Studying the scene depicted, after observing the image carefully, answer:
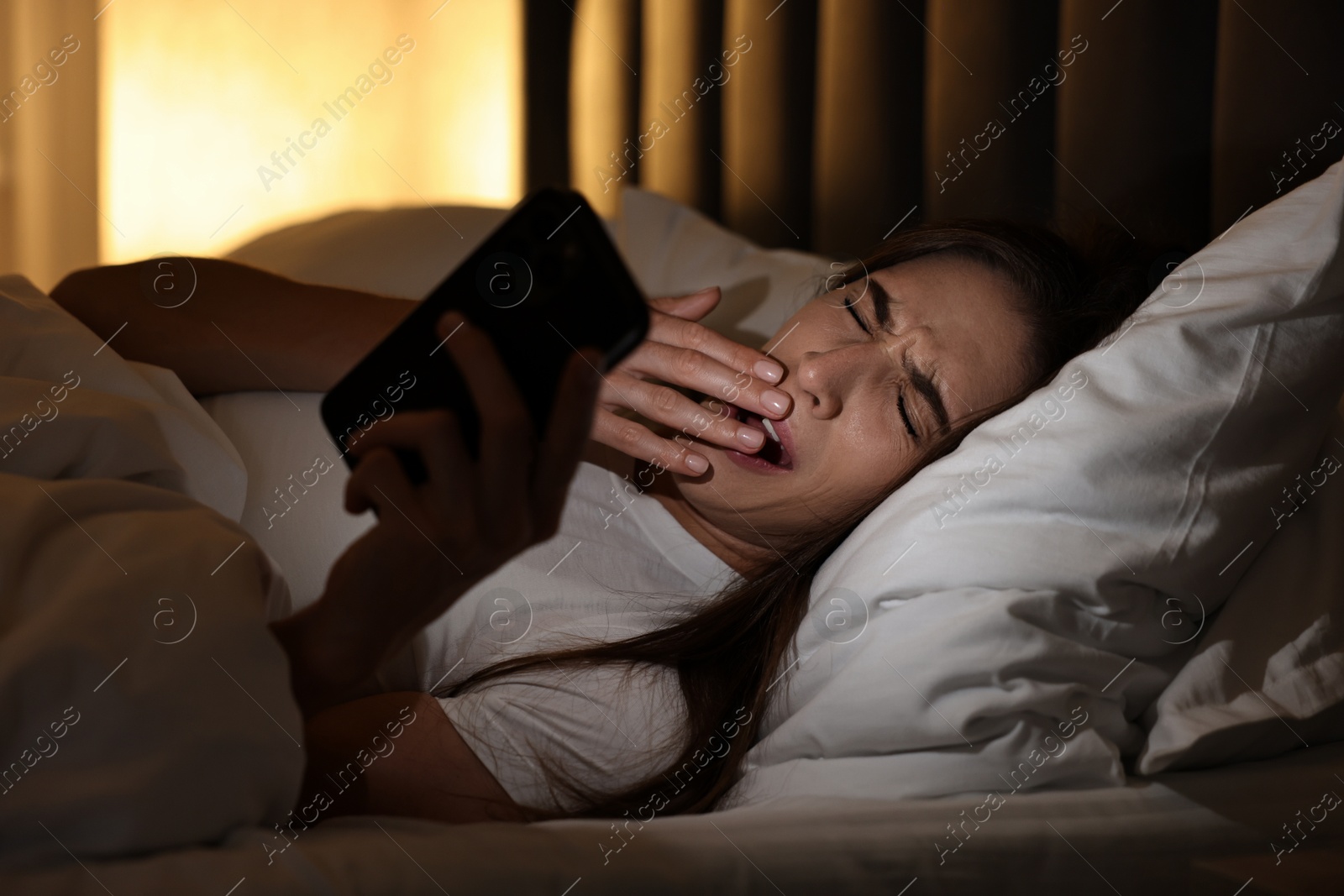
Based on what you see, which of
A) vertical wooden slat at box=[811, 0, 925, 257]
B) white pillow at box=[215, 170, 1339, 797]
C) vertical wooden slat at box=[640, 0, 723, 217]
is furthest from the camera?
vertical wooden slat at box=[640, 0, 723, 217]

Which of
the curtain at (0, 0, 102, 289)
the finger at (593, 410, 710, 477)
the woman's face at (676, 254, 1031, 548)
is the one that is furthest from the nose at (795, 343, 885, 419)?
the curtain at (0, 0, 102, 289)

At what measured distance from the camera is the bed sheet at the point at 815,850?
398 mm

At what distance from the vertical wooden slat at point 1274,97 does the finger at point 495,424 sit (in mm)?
822

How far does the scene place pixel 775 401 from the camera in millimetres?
762

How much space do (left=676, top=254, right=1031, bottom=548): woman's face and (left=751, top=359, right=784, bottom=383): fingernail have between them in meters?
0.01

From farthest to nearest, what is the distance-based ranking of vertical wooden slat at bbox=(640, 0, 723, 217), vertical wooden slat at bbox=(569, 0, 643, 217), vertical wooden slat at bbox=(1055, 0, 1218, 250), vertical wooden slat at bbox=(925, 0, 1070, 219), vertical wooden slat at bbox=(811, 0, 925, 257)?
vertical wooden slat at bbox=(569, 0, 643, 217), vertical wooden slat at bbox=(640, 0, 723, 217), vertical wooden slat at bbox=(811, 0, 925, 257), vertical wooden slat at bbox=(925, 0, 1070, 219), vertical wooden slat at bbox=(1055, 0, 1218, 250)

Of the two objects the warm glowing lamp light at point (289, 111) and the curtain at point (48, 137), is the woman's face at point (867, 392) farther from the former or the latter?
the curtain at point (48, 137)

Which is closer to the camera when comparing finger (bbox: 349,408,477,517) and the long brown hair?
finger (bbox: 349,408,477,517)

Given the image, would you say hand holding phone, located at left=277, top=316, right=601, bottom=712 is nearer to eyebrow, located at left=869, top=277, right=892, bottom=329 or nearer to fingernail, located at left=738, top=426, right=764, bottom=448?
fingernail, located at left=738, top=426, right=764, bottom=448

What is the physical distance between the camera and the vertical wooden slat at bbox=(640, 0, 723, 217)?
1.48m

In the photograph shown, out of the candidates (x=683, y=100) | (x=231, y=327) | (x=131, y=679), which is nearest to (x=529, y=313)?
(x=131, y=679)

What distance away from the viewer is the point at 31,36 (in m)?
1.82

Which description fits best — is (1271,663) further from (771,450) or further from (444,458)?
(444,458)

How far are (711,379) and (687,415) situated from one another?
0.04 m
